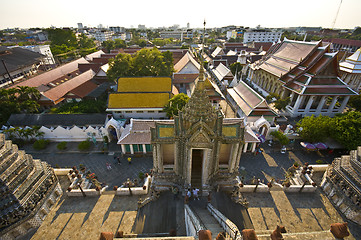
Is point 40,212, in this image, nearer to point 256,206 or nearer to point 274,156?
point 256,206

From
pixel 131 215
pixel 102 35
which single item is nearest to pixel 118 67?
pixel 131 215

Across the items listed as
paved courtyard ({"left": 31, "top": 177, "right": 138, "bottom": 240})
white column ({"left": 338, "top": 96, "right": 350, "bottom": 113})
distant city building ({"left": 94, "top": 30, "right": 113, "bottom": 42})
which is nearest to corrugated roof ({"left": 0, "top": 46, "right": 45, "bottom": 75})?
paved courtyard ({"left": 31, "top": 177, "right": 138, "bottom": 240})

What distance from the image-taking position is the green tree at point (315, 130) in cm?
2259

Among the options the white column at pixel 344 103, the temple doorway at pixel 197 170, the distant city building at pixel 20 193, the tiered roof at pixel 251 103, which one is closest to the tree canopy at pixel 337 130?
the tiered roof at pixel 251 103

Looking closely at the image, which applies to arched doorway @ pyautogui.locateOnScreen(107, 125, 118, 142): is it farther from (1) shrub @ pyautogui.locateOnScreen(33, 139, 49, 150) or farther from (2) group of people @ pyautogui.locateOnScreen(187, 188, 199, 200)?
(2) group of people @ pyautogui.locateOnScreen(187, 188, 199, 200)

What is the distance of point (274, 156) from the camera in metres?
23.6

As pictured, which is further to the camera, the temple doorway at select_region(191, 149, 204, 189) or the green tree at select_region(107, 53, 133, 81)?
the green tree at select_region(107, 53, 133, 81)

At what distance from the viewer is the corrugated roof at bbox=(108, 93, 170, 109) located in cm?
2919

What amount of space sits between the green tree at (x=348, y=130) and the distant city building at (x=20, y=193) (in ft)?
105

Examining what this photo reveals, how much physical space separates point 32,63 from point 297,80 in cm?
7084

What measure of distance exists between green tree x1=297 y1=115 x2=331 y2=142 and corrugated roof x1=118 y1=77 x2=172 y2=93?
72.5 feet

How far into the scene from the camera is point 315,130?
74.4 ft

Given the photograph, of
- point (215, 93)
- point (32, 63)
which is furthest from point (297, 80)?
point (32, 63)

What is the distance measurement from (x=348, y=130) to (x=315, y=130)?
11.0ft
